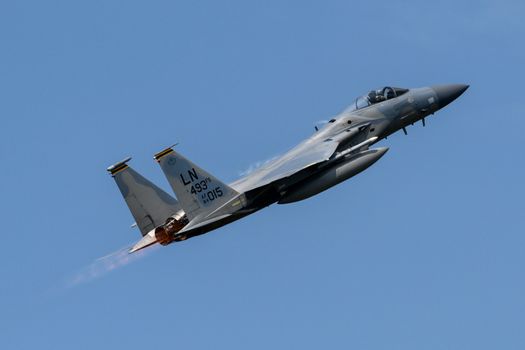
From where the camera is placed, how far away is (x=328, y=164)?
30.6 metres

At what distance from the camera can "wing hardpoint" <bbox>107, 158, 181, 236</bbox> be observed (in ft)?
101

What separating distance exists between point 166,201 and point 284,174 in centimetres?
349

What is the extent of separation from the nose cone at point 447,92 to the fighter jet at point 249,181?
1.86m

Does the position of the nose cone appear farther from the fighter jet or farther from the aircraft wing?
the aircraft wing

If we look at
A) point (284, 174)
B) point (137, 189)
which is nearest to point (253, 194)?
point (284, 174)

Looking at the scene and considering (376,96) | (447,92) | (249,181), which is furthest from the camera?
(447,92)

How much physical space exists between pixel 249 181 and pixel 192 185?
6.30 ft

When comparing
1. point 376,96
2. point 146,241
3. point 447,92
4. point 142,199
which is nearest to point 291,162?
point 142,199

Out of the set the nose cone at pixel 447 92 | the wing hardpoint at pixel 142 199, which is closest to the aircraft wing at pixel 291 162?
the wing hardpoint at pixel 142 199

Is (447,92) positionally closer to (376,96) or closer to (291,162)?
(376,96)

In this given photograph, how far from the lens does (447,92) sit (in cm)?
3422

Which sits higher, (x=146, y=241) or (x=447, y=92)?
(x=447, y=92)

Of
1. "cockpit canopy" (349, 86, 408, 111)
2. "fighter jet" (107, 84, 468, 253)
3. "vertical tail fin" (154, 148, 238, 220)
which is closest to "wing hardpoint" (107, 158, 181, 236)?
"fighter jet" (107, 84, 468, 253)

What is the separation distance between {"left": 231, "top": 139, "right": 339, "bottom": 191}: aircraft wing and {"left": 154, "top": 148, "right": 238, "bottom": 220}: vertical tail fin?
2.90ft
